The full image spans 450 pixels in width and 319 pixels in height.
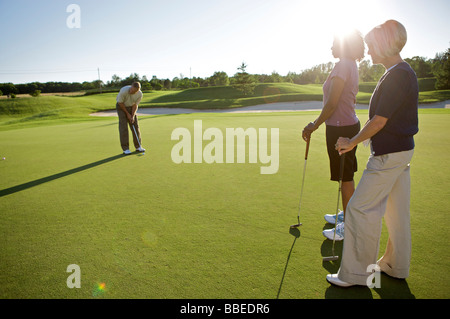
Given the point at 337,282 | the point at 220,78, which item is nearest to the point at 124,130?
the point at 337,282

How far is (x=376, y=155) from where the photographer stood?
2355mm

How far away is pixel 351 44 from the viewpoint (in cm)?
295

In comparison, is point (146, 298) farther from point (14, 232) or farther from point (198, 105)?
point (198, 105)

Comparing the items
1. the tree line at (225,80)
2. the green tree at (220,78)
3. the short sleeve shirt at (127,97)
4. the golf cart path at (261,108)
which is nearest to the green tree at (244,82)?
the tree line at (225,80)

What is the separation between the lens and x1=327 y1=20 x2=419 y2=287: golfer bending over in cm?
216

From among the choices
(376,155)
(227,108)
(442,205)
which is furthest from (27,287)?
(227,108)

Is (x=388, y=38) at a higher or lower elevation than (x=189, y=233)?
higher

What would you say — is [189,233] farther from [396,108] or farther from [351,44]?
[351,44]

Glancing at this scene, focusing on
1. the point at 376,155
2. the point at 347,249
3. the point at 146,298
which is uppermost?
the point at 376,155

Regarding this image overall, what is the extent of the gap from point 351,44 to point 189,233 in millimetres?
2810

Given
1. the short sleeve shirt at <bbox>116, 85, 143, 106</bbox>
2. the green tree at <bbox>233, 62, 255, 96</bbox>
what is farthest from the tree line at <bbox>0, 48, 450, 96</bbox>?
the short sleeve shirt at <bbox>116, 85, 143, 106</bbox>

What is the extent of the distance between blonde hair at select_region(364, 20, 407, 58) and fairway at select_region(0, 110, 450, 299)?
6.61 feet

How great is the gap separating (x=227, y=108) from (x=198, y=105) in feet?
13.3

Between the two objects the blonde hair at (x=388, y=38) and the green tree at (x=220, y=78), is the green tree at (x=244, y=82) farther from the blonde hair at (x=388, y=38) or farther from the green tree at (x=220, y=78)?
the blonde hair at (x=388, y=38)
